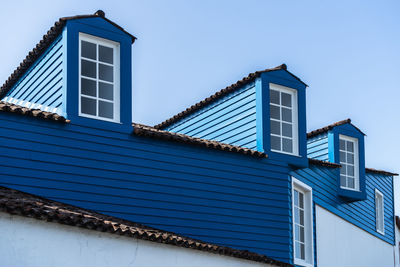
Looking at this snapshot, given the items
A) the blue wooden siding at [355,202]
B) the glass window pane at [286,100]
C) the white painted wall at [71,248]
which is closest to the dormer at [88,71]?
the white painted wall at [71,248]

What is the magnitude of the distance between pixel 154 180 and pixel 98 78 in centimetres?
248

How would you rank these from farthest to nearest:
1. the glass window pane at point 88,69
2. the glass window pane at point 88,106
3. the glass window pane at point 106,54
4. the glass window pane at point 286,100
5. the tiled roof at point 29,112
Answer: the glass window pane at point 286,100, the glass window pane at point 106,54, the glass window pane at point 88,69, the glass window pane at point 88,106, the tiled roof at point 29,112

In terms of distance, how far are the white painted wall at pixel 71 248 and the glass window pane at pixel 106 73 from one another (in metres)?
4.00

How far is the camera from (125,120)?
14758 millimetres

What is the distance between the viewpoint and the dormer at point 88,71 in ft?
46.6

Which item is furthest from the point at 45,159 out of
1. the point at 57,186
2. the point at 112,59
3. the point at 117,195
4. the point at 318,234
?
the point at 318,234

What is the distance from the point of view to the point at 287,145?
58.3 feet

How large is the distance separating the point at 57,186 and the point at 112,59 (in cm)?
309

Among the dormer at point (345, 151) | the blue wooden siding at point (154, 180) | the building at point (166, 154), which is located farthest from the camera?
the dormer at point (345, 151)

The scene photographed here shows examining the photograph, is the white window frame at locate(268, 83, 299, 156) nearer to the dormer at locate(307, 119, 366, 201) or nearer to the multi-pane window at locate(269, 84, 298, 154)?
the multi-pane window at locate(269, 84, 298, 154)

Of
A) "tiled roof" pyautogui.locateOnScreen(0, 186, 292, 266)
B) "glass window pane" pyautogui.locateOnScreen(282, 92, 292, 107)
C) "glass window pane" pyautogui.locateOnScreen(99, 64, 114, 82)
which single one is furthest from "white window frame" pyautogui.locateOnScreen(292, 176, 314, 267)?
"glass window pane" pyautogui.locateOnScreen(99, 64, 114, 82)

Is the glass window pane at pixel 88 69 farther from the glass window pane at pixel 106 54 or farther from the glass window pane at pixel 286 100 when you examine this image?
the glass window pane at pixel 286 100

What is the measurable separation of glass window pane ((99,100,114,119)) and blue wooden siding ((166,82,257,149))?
163 inches

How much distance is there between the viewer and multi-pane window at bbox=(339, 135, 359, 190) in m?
21.6
